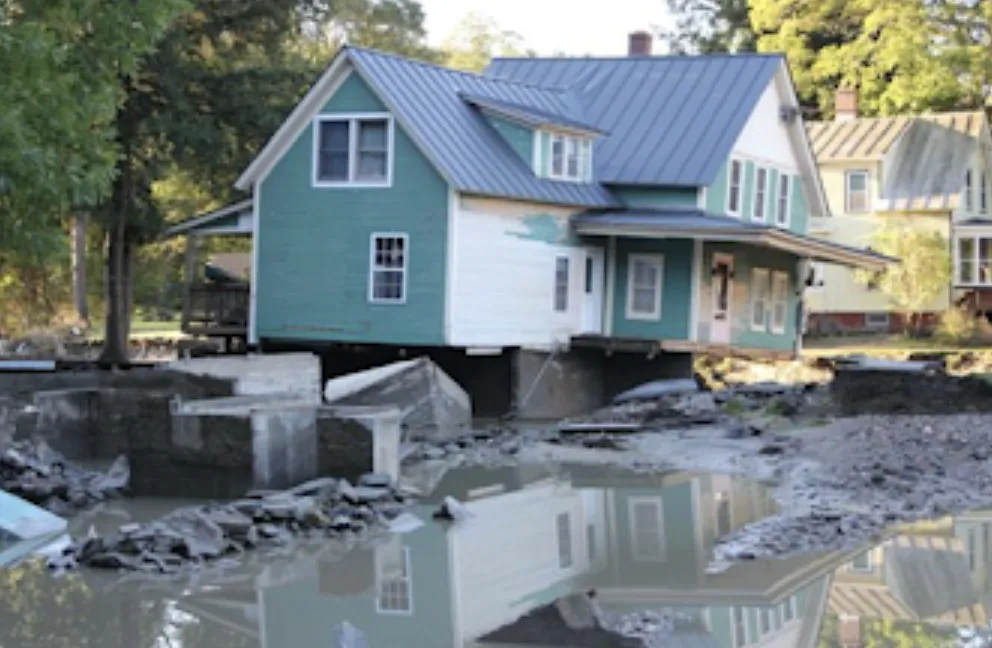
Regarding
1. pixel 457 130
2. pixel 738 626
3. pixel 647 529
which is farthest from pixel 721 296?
pixel 738 626

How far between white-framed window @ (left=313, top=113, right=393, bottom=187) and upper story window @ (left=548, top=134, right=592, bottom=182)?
398cm

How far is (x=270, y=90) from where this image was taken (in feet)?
115

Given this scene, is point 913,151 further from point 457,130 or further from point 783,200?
point 457,130

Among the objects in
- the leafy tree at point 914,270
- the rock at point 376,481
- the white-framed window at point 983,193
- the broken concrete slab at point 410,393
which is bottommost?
the rock at point 376,481

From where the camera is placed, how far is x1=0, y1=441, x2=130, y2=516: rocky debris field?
18.2 m

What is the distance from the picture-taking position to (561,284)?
1273 inches

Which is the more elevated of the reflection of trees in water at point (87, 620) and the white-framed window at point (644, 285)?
the white-framed window at point (644, 285)

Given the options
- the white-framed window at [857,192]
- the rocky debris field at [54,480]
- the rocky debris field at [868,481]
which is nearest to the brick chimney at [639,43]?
the white-framed window at [857,192]

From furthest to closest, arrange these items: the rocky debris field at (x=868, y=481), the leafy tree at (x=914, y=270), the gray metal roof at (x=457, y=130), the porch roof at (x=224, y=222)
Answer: the leafy tree at (x=914, y=270)
the porch roof at (x=224, y=222)
the gray metal roof at (x=457, y=130)
the rocky debris field at (x=868, y=481)

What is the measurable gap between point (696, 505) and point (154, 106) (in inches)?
Answer: 809

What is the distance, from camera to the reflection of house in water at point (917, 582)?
12.3 meters

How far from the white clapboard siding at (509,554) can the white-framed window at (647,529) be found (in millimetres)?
594

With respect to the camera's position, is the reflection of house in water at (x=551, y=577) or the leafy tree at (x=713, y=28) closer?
the reflection of house in water at (x=551, y=577)

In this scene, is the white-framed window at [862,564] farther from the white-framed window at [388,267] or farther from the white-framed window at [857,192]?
the white-framed window at [857,192]
